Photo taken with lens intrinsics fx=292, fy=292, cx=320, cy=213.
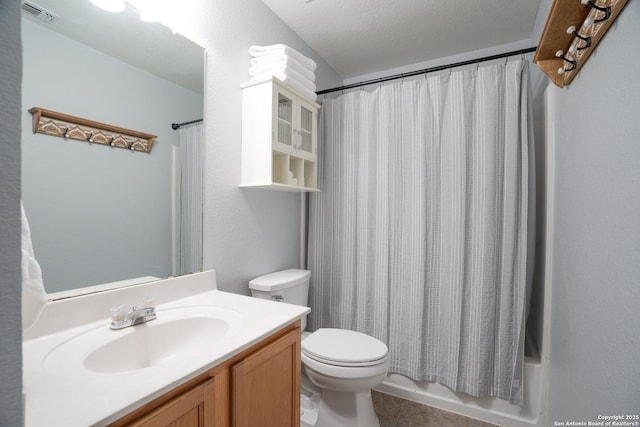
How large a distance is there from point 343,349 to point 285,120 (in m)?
1.25

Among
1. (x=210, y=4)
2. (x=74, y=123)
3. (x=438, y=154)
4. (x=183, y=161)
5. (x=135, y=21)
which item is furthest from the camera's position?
(x=438, y=154)

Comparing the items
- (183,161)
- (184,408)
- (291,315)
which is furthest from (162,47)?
(184,408)

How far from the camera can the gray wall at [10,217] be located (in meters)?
0.32

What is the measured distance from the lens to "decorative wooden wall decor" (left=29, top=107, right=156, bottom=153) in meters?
0.88

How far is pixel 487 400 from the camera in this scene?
166 cm

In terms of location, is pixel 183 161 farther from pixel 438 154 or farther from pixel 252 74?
pixel 438 154

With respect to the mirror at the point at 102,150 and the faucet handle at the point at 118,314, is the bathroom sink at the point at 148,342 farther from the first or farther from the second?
the mirror at the point at 102,150

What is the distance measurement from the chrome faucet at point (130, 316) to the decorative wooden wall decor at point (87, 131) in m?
0.58

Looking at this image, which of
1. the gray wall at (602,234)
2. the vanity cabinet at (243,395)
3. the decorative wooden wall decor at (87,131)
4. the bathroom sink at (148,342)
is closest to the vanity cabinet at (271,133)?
the decorative wooden wall decor at (87,131)

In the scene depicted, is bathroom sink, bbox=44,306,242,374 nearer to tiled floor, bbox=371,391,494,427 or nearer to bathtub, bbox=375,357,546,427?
tiled floor, bbox=371,391,494,427

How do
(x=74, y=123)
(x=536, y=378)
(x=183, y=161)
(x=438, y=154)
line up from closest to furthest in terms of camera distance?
(x=74, y=123) → (x=183, y=161) → (x=536, y=378) → (x=438, y=154)

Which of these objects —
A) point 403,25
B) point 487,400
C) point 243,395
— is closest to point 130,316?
point 243,395

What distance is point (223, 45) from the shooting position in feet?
4.76

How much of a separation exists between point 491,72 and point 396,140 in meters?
0.63
